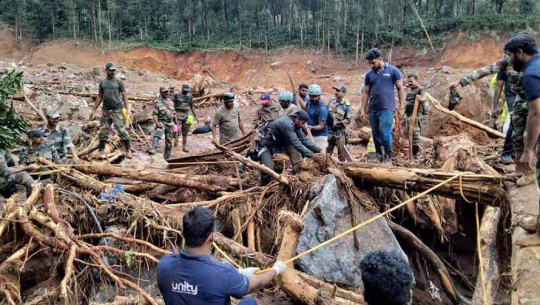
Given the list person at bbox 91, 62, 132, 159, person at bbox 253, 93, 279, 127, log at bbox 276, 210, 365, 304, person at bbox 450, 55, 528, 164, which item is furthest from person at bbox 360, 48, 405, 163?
person at bbox 91, 62, 132, 159

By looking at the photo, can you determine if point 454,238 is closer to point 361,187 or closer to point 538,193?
point 361,187

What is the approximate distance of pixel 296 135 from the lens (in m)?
5.89

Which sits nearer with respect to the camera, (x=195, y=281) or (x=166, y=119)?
(x=195, y=281)

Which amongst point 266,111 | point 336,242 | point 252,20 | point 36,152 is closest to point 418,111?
point 266,111

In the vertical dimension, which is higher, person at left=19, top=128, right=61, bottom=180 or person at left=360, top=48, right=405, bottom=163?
person at left=360, top=48, right=405, bottom=163

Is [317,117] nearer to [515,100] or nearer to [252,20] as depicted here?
[515,100]

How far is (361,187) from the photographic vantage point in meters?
5.47

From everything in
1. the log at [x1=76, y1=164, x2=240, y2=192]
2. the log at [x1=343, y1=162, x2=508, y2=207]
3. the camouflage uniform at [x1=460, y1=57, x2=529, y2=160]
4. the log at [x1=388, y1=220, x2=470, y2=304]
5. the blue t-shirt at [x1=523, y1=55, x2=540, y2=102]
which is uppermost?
the blue t-shirt at [x1=523, y1=55, x2=540, y2=102]

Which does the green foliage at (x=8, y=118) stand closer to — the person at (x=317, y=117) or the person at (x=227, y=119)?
the person at (x=227, y=119)

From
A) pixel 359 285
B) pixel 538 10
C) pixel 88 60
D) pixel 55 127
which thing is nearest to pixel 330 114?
pixel 359 285

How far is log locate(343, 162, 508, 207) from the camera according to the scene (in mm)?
4230

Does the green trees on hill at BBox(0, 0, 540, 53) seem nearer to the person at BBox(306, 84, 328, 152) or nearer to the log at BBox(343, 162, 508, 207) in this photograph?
the person at BBox(306, 84, 328, 152)

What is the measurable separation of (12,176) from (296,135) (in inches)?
143

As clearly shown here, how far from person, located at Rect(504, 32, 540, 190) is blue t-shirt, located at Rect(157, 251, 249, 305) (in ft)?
8.81
